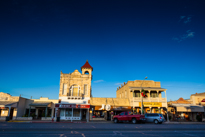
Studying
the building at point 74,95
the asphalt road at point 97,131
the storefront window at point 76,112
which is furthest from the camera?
the storefront window at point 76,112

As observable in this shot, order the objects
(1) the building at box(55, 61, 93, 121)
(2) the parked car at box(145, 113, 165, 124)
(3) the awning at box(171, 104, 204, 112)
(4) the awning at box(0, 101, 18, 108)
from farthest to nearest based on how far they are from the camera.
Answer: (3) the awning at box(171, 104, 204, 112) < (1) the building at box(55, 61, 93, 121) < (4) the awning at box(0, 101, 18, 108) < (2) the parked car at box(145, 113, 165, 124)

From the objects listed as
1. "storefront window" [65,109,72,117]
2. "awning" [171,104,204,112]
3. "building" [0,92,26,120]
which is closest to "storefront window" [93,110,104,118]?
"storefront window" [65,109,72,117]

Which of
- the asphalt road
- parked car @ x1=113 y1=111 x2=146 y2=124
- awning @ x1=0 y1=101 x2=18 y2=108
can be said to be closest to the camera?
the asphalt road

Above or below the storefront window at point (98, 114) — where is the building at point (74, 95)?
above

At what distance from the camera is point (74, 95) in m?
31.0

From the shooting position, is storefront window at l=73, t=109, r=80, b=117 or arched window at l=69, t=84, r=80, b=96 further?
arched window at l=69, t=84, r=80, b=96

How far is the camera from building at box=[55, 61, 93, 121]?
1170 inches

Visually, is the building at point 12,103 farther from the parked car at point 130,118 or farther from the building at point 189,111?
the building at point 189,111

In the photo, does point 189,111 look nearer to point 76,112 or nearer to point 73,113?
point 76,112

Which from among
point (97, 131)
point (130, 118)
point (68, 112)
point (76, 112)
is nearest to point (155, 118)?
point (130, 118)

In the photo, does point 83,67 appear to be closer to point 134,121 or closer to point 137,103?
point 137,103

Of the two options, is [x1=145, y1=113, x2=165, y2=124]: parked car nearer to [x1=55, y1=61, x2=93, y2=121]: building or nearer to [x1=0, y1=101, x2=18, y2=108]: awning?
[x1=55, y1=61, x2=93, y2=121]: building

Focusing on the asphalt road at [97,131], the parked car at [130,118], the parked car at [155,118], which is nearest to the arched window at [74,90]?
the parked car at [130,118]

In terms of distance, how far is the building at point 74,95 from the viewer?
29.7 meters
